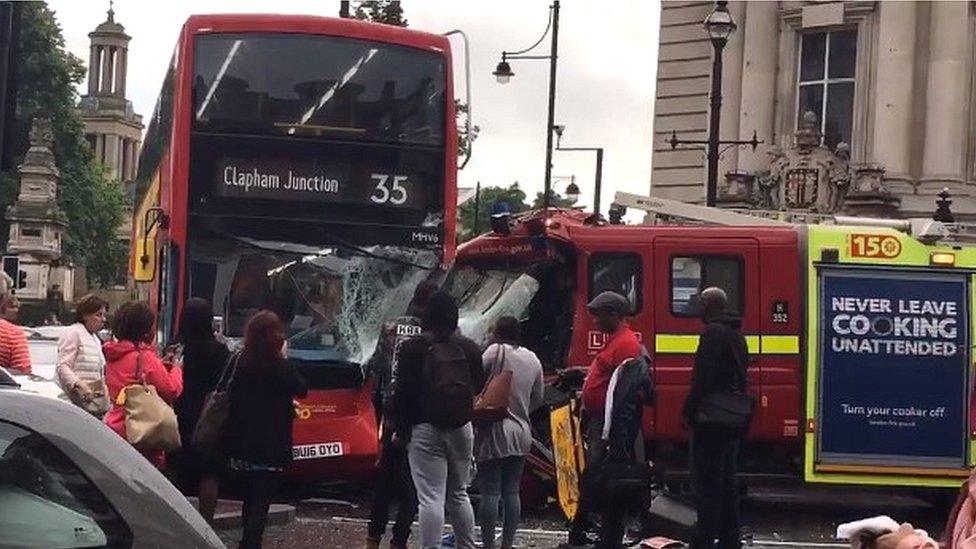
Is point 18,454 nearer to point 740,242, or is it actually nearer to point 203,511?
point 203,511

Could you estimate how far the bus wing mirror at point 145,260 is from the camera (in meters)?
17.2

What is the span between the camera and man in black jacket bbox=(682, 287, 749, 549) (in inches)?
487

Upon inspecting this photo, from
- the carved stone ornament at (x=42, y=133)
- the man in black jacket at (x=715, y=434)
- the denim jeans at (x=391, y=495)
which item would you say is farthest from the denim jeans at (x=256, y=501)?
the carved stone ornament at (x=42, y=133)

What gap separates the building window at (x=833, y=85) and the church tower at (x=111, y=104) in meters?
119

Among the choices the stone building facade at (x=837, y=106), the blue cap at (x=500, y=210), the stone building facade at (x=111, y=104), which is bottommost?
the blue cap at (x=500, y=210)

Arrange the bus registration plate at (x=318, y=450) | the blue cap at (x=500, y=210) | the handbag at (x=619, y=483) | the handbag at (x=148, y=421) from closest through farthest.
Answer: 1. the handbag at (x=148, y=421)
2. the handbag at (x=619, y=483)
3. the bus registration plate at (x=318, y=450)
4. the blue cap at (x=500, y=210)

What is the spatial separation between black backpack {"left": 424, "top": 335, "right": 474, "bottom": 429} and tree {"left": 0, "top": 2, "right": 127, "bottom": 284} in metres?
53.7

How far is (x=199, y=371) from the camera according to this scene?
12.1 m

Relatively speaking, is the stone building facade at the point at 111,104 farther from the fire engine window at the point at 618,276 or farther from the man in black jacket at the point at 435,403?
the man in black jacket at the point at 435,403

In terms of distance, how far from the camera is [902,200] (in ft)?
113

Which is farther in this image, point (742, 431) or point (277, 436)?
point (742, 431)

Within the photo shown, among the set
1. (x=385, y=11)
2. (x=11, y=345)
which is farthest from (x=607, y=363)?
(x=385, y=11)

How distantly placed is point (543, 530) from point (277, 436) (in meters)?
4.62

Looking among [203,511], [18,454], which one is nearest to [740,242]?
[203,511]
